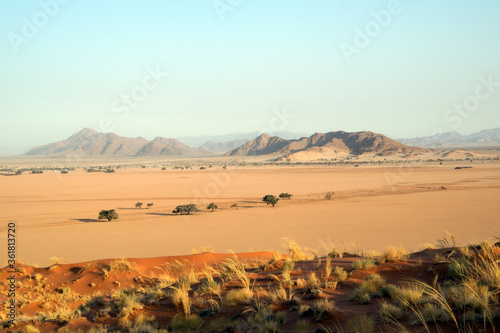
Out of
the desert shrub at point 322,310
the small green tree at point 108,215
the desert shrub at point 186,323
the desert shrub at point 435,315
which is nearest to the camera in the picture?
the desert shrub at point 435,315

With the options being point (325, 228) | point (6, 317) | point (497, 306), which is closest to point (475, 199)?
point (325, 228)

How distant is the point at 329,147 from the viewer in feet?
463

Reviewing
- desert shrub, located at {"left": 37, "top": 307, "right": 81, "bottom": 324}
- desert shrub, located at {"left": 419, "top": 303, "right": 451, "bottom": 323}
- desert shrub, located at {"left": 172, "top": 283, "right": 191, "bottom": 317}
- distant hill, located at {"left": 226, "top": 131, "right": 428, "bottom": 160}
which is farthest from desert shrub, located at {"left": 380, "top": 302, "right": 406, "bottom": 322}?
distant hill, located at {"left": 226, "top": 131, "right": 428, "bottom": 160}

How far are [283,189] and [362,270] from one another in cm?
3587

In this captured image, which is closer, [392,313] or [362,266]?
[392,313]

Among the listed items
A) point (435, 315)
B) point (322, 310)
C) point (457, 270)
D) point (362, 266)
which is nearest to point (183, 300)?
point (322, 310)

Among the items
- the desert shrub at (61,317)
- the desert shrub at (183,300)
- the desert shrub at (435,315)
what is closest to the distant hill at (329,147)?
the desert shrub at (183,300)

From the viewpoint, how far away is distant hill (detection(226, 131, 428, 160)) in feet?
413

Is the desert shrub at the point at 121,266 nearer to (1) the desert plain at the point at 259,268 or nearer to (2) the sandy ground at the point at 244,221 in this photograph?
(1) the desert plain at the point at 259,268

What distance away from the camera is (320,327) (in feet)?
18.2

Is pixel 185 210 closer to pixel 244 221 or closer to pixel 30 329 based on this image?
pixel 244 221

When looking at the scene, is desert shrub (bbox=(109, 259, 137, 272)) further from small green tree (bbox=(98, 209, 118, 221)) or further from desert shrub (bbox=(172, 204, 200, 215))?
desert shrub (bbox=(172, 204, 200, 215))

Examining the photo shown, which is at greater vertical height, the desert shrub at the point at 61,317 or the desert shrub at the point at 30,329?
the desert shrub at the point at 30,329

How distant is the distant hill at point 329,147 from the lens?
413ft
